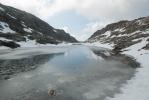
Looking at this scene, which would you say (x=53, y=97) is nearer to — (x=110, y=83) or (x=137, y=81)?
(x=110, y=83)

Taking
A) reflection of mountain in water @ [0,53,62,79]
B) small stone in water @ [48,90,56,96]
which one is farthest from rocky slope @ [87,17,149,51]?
small stone in water @ [48,90,56,96]

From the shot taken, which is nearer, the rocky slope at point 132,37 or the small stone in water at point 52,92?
the small stone in water at point 52,92

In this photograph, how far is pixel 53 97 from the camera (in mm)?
17609

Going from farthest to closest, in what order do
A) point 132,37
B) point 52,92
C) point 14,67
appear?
point 132,37 → point 14,67 → point 52,92

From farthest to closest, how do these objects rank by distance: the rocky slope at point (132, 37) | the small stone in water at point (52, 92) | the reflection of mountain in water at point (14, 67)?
the rocky slope at point (132, 37) → the reflection of mountain in water at point (14, 67) → the small stone in water at point (52, 92)

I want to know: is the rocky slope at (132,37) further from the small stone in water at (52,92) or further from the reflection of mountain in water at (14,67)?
the small stone in water at (52,92)

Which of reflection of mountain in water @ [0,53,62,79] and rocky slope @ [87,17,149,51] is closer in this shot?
reflection of mountain in water @ [0,53,62,79]

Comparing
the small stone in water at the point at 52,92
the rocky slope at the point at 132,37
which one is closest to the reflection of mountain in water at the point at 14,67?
the small stone in water at the point at 52,92

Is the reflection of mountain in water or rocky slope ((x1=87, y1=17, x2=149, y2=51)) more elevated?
rocky slope ((x1=87, y1=17, x2=149, y2=51))

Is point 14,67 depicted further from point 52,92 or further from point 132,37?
point 132,37

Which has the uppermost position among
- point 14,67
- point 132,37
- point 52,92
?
point 132,37

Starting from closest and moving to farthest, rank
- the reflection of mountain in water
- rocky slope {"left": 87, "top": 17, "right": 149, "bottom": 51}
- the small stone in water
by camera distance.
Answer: the small stone in water
the reflection of mountain in water
rocky slope {"left": 87, "top": 17, "right": 149, "bottom": 51}

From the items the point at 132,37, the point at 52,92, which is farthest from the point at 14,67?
the point at 132,37

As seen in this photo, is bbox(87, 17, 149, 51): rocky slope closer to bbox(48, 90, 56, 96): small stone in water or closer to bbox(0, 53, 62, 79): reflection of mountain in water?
bbox(0, 53, 62, 79): reflection of mountain in water
